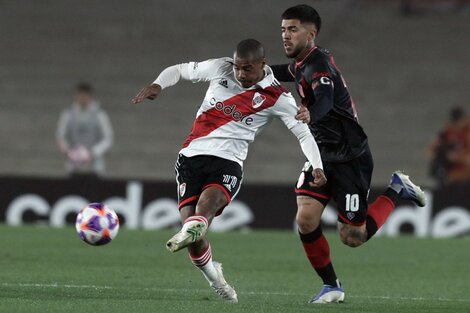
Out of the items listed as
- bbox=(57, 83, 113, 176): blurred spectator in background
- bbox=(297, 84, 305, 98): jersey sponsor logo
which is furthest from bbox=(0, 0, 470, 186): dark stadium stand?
bbox=(297, 84, 305, 98): jersey sponsor logo

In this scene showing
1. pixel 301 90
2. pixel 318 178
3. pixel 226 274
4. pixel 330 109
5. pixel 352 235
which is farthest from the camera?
pixel 226 274

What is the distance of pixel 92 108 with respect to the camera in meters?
17.7

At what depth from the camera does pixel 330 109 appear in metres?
8.58

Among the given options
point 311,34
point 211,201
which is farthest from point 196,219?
point 311,34

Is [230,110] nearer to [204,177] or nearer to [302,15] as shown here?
[204,177]

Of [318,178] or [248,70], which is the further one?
[248,70]

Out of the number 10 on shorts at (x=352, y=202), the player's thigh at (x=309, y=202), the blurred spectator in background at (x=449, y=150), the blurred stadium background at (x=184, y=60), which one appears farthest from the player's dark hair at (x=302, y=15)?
the blurred stadium background at (x=184, y=60)

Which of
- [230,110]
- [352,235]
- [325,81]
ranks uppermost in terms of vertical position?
[325,81]

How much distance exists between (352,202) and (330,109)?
92cm

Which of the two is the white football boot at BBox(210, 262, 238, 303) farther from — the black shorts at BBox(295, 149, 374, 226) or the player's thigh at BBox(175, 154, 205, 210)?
the black shorts at BBox(295, 149, 374, 226)

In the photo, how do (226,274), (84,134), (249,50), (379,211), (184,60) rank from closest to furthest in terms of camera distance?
(249,50), (379,211), (226,274), (84,134), (184,60)

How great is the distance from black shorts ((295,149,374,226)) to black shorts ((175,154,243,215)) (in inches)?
25.9

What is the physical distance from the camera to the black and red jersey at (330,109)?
28.4 feet

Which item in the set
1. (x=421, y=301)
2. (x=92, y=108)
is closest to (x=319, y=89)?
(x=421, y=301)
